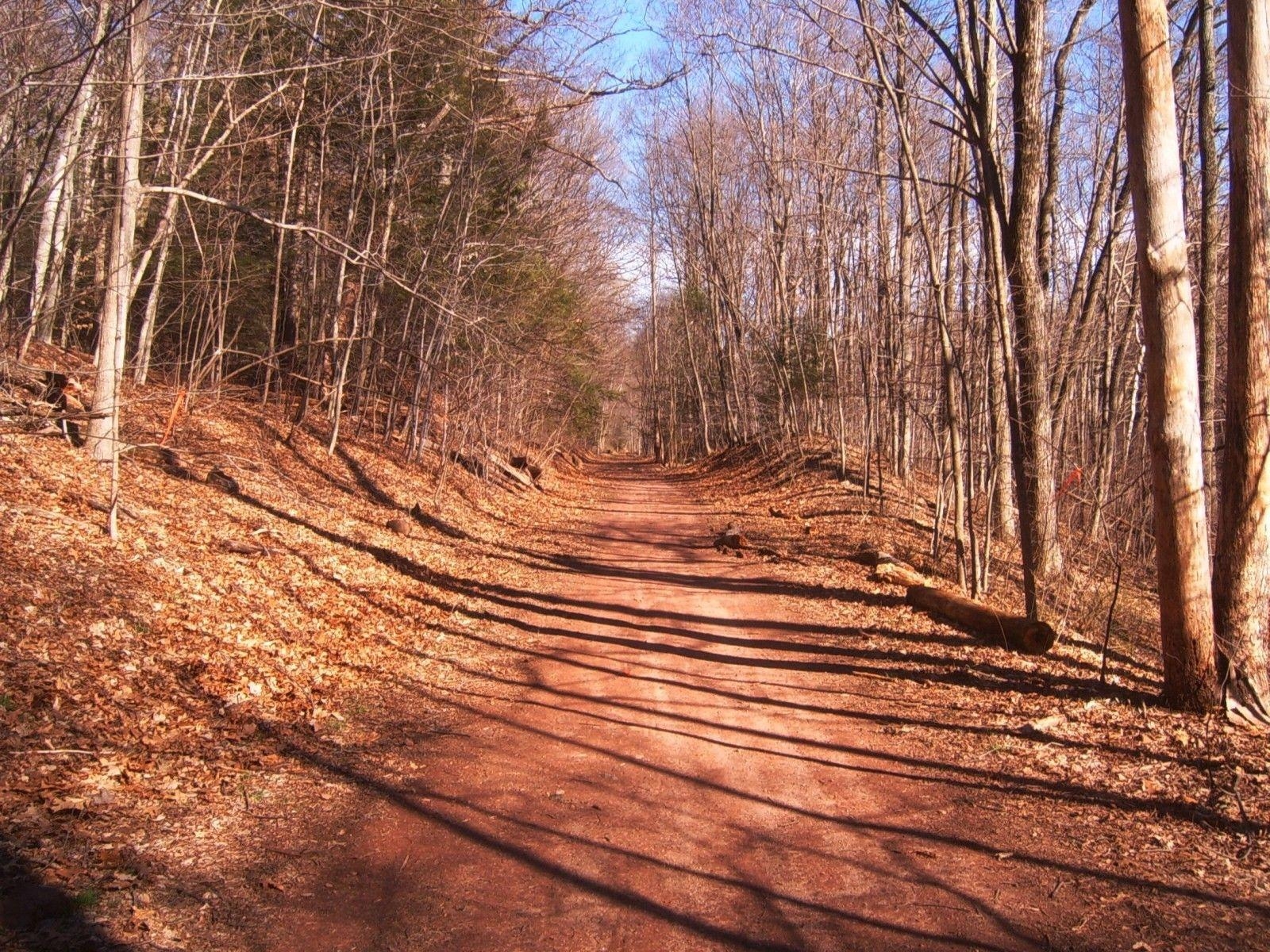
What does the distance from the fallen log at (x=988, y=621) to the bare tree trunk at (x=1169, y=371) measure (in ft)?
6.10

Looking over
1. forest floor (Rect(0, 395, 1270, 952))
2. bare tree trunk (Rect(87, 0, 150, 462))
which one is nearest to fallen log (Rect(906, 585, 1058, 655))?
forest floor (Rect(0, 395, 1270, 952))

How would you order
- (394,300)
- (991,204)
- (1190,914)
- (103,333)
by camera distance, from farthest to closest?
(394,300)
(991,204)
(103,333)
(1190,914)

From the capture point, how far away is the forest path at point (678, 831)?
408 centimetres

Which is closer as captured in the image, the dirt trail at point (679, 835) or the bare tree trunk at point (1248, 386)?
the dirt trail at point (679, 835)

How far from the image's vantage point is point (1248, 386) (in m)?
6.43

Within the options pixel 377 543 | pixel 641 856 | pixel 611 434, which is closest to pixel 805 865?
pixel 641 856

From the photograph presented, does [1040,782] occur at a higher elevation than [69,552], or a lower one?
lower

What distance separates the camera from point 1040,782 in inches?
226

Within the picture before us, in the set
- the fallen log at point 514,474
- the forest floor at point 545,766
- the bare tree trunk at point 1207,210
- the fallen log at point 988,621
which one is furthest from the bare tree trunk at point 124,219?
the fallen log at point 514,474

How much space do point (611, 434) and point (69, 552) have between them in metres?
82.0

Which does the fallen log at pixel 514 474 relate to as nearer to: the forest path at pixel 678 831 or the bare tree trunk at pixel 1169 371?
the forest path at pixel 678 831

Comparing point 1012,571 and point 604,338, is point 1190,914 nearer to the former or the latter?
point 1012,571

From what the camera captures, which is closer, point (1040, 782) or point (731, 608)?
point (1040, 782)

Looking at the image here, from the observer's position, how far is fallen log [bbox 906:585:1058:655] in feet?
27.8
